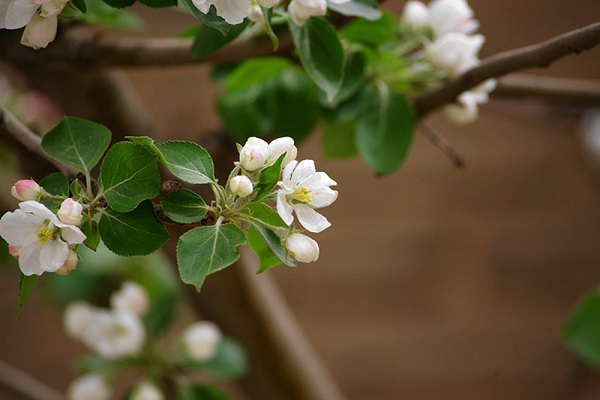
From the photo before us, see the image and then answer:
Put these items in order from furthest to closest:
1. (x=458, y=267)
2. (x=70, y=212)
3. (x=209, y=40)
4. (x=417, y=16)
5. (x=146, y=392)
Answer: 1. (x=458, y=267)
2. (x=146, y=392)
3. (x=417, y=16)
4. (x=209, y=40)
5. (x=70, y=212)

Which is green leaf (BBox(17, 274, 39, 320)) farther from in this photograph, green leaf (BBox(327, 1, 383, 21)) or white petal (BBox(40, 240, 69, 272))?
green leaf (BBox(327, 1, 383, 21))

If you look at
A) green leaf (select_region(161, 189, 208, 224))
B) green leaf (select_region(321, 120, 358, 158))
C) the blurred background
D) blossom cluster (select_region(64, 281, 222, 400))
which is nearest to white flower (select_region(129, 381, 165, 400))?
blossom cluster (select_region(64, 281, 222, 400))

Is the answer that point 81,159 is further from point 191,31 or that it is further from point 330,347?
point 330,347

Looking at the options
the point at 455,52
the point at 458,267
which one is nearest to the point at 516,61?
the point at 455,52

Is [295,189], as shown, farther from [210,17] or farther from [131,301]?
[131,301]

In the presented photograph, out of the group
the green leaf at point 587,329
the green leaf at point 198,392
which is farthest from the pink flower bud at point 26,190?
the green leaf at point 587,329

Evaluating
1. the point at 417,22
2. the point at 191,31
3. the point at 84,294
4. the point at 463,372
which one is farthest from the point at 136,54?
the point at 463,372

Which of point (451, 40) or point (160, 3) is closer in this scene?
point (160, 3)
